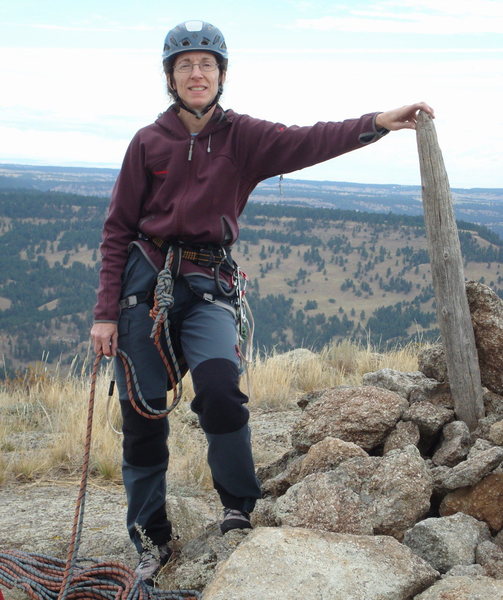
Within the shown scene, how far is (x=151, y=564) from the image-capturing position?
10.8 feet

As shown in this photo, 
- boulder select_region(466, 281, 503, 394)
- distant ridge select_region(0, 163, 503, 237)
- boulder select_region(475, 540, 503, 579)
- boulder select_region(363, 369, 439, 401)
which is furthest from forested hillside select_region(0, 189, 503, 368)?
boulder select_region(475, 540, 503, 579)

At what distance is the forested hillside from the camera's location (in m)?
88.3

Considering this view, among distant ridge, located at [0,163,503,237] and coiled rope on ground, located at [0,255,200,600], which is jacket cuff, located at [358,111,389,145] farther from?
distant ridge, located at [0,163,503,237]

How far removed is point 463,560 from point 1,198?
140301 millimetres

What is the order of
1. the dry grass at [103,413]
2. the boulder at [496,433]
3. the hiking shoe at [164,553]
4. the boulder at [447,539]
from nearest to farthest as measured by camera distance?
1. the boulder at [447,539]
2. the boulder at [496,433]
3. the hiking shoe at [164,553]
4. the dry grass at [103,413]

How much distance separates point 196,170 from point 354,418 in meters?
1.41

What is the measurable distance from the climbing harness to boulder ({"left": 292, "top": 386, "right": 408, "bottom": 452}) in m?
1.07

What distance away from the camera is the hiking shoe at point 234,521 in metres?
3.23

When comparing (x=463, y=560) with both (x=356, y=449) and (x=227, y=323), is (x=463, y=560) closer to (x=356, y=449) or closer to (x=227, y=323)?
(x=356, y=449)

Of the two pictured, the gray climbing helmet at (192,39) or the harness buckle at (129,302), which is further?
the harness buckle at (129,302)

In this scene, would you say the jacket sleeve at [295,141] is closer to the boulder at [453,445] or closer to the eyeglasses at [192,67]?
the eyeglasses at [192,67]

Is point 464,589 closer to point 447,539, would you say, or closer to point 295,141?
point 447,539

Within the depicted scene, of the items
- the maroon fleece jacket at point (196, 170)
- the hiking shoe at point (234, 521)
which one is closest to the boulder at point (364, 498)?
the hiking shoe at point (234, 521)

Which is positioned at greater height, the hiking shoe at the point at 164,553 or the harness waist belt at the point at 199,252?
the harness waist belt at the point at 199,252
